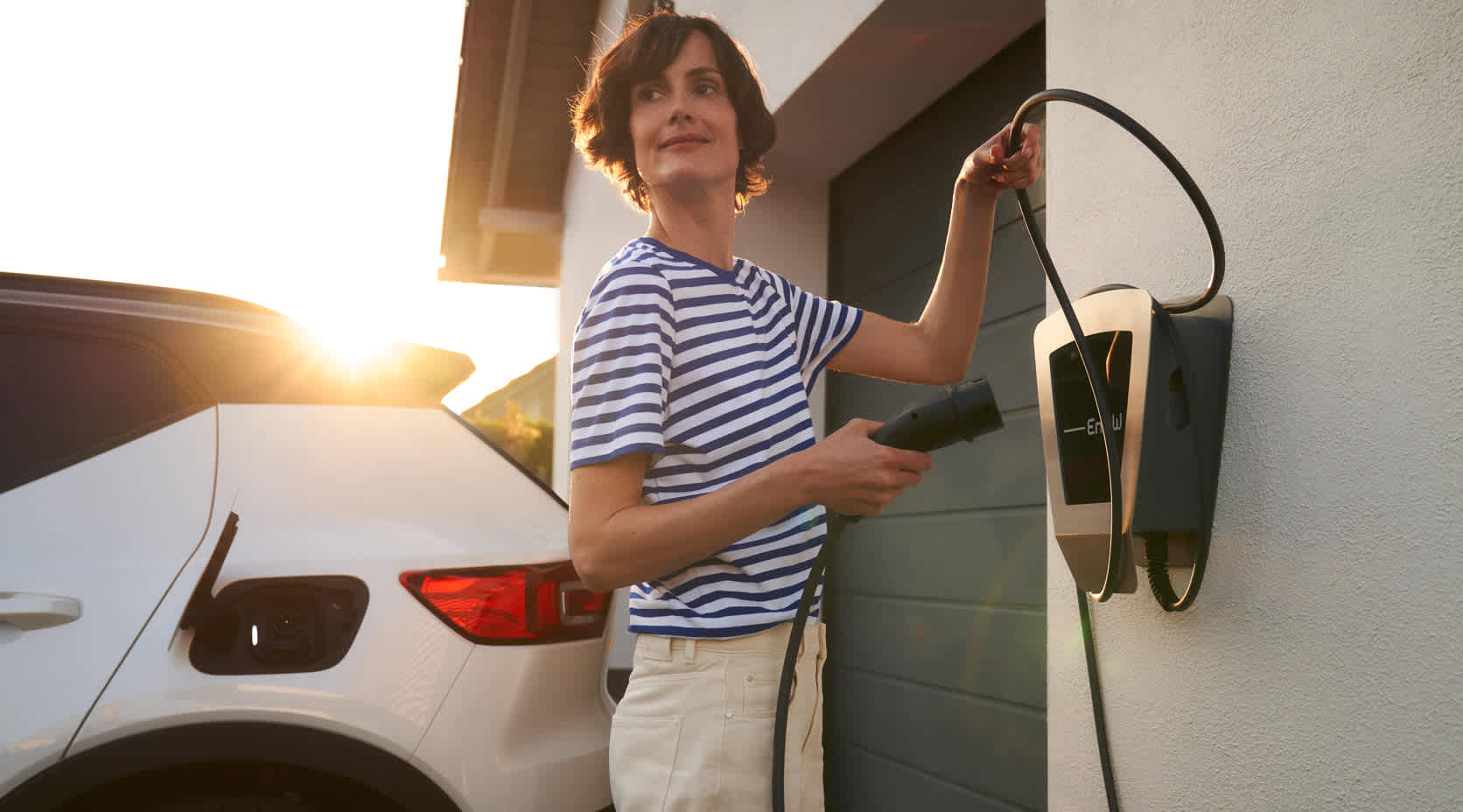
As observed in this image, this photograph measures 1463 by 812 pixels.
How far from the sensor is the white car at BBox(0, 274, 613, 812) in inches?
71.8

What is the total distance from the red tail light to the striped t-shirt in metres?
0.55

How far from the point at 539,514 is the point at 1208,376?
1.36 metres

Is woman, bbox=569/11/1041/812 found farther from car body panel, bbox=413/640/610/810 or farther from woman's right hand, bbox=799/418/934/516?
car body panel, bbox=413/640/610/810

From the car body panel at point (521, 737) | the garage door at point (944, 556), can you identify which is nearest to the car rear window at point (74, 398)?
the car body panel at point (521, 737)

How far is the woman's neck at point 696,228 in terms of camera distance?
1.68 metres

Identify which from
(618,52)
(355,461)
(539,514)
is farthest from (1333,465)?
(355,461)

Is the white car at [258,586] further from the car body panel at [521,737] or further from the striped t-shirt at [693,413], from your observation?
the striped t-shirt at [693,413]

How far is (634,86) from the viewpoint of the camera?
1830 mm

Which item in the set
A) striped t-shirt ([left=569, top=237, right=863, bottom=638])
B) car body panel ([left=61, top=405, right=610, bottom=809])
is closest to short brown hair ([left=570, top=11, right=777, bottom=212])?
striped t-shirt ([left=569, top=237, right=863, bottom=638])

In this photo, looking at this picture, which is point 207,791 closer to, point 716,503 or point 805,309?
point 716,503

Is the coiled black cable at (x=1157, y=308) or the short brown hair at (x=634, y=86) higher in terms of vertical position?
the short brown hair at (x=634, y=86)

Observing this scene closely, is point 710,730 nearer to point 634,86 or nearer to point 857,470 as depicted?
point 857,470

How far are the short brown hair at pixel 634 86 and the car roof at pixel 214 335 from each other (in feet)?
2.18

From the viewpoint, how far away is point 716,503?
1.28 metres
